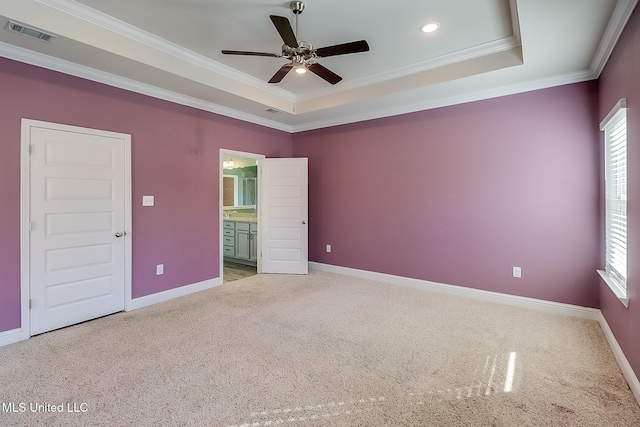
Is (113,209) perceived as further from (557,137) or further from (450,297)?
(557,137)

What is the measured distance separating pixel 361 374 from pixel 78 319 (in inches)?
116

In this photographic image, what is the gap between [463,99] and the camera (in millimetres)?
3938

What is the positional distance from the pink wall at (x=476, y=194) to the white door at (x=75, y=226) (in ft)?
10.1

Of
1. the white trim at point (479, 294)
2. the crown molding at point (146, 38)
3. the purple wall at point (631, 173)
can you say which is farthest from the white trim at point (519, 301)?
the crown molding at point (146, 38)

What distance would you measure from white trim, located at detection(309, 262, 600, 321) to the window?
1.82 ft

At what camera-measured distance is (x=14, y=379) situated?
2.15 m

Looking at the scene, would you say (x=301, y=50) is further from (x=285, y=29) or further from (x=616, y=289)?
(x=616, y=289)

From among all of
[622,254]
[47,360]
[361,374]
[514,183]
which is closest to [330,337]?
[361,374]

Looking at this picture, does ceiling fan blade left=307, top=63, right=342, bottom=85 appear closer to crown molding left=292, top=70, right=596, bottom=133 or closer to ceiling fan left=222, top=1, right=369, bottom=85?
ceiling fan left=222, top=1, right=369, bottom=85

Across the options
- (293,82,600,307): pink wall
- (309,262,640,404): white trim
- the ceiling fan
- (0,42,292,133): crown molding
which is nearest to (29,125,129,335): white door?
(0,42,292,133): crown molding

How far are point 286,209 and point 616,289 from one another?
407 cm

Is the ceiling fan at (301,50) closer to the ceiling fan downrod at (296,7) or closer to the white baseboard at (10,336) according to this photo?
the ceiling fan downrod at (296,7)

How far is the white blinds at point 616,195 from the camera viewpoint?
2.43 m

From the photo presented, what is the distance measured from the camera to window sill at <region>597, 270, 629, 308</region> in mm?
2184
